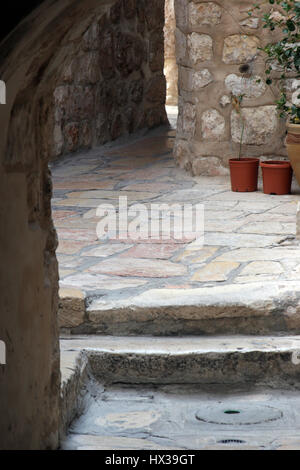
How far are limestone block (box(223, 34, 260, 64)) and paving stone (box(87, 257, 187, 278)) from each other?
2358 millimetres

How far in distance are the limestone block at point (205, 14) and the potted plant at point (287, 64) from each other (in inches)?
9.6

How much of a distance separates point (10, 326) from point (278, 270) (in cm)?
178

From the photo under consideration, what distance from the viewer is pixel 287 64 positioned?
17.1 ft

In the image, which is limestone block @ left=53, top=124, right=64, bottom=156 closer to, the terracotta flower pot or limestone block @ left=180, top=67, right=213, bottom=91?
limestone block @ left=180, top=67, right=213, bottom=91

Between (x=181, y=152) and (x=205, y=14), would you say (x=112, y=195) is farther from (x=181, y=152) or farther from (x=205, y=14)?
(x=205, y=14)

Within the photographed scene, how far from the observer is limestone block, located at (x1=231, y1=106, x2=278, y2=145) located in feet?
18.7

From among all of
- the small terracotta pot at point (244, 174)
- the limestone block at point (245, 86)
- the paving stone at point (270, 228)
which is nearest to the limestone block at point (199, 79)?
the limestone block at point (245, 86)

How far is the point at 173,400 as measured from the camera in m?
2.87

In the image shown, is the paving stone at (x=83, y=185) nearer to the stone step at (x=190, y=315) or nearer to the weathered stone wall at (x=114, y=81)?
the weathered stone wall at (x=114, y=81)

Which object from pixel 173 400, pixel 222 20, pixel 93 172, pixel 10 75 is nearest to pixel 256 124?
pixel 222 20

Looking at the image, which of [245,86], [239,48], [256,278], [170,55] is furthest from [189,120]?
[170,55]

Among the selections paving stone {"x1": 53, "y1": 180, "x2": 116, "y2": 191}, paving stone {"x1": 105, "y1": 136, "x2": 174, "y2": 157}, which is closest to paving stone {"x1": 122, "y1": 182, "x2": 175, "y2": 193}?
paving stone {"x1": 53, "y1": 180, "x2": 116, "y2": 191}

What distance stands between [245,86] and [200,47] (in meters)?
0.42
